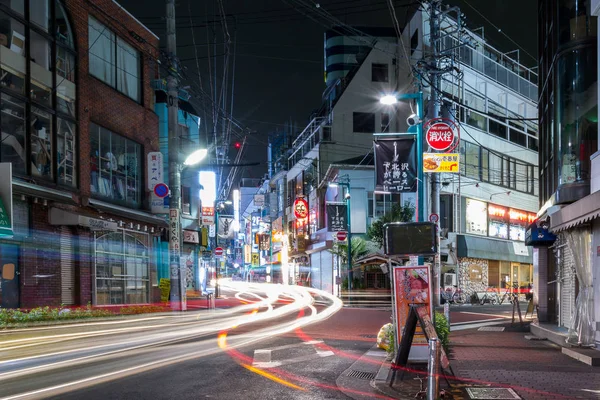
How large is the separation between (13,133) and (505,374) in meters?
17.1

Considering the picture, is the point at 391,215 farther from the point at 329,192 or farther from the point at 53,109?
the point at 53,109

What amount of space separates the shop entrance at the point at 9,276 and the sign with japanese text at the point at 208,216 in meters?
22.7

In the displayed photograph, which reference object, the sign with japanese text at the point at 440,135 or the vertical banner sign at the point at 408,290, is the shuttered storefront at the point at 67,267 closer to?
the sign with japanese text at the point at 440,135

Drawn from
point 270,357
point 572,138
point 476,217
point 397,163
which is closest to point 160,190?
point 397,163

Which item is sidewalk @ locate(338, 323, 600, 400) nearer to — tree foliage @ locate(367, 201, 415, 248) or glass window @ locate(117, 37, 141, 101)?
glass window @ locate(117, 37, 141, 101)

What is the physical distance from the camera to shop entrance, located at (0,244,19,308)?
1994 centimetres

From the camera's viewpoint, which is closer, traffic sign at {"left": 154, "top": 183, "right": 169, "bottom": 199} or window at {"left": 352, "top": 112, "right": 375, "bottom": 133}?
traffic sign at {"left": 154, "top": 183, "right": 169, "bottom": 199}

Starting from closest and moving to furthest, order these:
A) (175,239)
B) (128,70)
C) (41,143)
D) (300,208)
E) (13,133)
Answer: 1. (13,133)
2. (41,143)
3. (175,239)
4. (128,70)
5. (300,208)

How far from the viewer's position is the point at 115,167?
91.8ft

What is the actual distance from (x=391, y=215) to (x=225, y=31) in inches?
732

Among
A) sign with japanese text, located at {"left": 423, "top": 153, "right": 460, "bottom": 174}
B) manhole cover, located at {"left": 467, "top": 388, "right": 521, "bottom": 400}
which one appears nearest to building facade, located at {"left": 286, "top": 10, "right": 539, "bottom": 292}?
sign with japanese text, located at {"left": 423, "top": 153, "right": 460, "bottom": 174}

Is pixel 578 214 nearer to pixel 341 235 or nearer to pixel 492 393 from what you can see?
pixel 492 393

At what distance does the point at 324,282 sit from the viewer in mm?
55969

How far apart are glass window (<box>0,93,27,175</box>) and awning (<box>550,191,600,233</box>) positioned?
1636 cm
